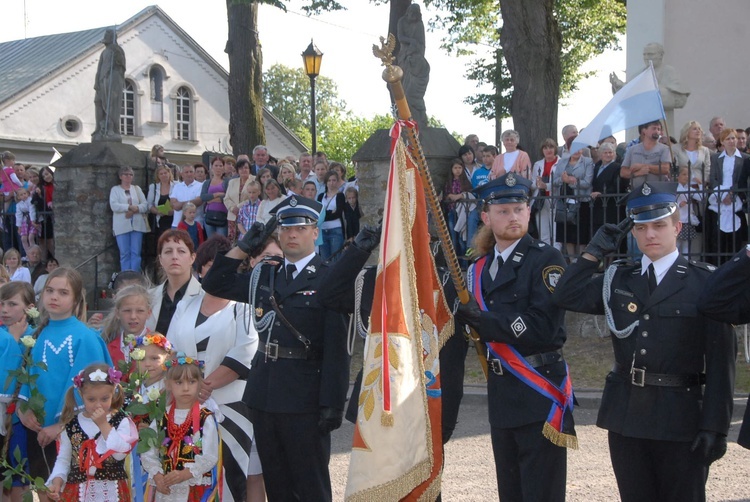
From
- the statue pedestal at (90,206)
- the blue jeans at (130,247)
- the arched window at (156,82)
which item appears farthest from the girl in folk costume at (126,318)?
the arched window at (156,82)

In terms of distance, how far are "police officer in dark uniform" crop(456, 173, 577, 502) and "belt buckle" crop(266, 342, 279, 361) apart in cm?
105

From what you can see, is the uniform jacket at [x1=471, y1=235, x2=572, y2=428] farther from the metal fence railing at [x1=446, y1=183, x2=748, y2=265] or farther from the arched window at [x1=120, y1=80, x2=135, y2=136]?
the arched window at [x1=120, y1=80, x2=135, y2=136]

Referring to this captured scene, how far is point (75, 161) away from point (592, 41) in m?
21.6

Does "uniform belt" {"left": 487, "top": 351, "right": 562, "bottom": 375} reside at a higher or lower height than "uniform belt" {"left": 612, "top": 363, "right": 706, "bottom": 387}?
higher

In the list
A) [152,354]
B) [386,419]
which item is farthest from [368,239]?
[152,354]

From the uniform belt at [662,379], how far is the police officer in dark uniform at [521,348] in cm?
37

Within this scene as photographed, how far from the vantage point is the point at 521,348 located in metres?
4.60

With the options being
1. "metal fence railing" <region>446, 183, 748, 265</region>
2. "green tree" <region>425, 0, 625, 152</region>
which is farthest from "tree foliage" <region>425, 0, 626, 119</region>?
"metal fence railing" <region>446, 183, 748, 265</region>

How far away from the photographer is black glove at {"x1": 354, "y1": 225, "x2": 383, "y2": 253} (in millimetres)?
4789

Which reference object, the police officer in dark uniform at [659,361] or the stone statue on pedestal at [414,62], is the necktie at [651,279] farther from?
the stone statue on pedestal at [414,62]

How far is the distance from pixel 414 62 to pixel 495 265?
25.2 feet

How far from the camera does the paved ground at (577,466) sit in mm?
6316

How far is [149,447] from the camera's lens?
4.78 metres

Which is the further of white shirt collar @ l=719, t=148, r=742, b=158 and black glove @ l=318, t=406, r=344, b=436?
white shirt collar @ l=719, t=148, r=742, b=158
